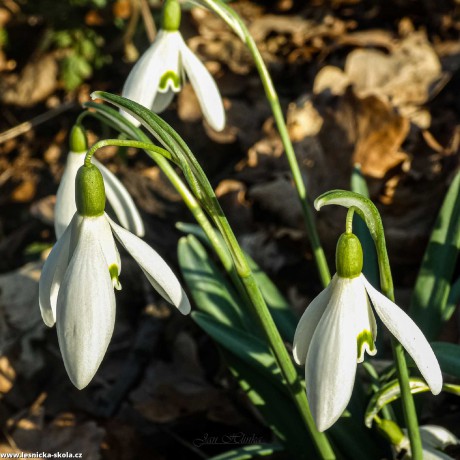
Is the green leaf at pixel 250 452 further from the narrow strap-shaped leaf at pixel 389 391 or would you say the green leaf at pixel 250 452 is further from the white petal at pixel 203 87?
the white petal at pixel 203 87

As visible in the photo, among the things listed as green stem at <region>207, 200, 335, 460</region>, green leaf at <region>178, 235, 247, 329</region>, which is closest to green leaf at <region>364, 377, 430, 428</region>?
green stem at <region>207, 200, 335, 460</region>

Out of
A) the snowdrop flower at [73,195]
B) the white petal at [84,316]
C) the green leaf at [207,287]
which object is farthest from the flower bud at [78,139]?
the green leaf at [207,287]

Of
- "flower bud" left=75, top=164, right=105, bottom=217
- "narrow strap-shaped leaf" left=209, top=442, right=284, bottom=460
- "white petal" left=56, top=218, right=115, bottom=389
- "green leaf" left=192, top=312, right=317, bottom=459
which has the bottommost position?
"narrow strap-shaped leaf" left=209, top=442, right=284, bottom=460

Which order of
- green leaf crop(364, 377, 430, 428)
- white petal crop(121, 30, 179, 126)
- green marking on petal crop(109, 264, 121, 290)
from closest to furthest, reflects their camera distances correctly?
green marking on petal crop(109, 264, 121, 290) < green leaf crop(364, 377, 430, 428) < white petal crop(121, 30, 179, 126)

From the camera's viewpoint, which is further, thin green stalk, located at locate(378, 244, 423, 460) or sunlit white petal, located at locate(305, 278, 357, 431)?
thin green stalk, located at locate(378, 244, 423, 460)

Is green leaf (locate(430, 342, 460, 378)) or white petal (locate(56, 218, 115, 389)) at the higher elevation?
white petal (locate(56, 218, 115, 389))

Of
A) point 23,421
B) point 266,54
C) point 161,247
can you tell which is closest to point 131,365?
Answer: point 23,421

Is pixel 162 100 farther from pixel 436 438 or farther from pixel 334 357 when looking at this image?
pixel 436 438

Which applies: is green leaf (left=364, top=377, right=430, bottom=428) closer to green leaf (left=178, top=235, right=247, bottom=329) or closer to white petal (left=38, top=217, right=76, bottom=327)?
green leaf (left=178, top=235, right=247, bottom=329)
